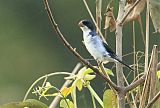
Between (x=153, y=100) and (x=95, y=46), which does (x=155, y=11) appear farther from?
(x=95, y=46)

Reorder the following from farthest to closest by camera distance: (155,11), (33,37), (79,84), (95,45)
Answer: (33,37) < (95,45) < (79,84) < (155,11)

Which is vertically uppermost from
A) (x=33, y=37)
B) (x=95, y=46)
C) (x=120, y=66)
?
(x=120, y=66)

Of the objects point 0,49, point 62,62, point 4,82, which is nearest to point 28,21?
point 0,49

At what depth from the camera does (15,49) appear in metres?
14.1

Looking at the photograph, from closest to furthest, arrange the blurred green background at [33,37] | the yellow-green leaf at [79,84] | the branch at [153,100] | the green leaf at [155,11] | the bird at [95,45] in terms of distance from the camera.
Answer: the branch at [153,100], the green leaf at [155,11], the yellow-green leaf at [79,84], the bird at [95,45], the blurred green background at [33,37]

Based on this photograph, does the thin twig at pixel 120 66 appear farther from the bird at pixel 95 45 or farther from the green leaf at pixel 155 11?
the bird at pixel 95 45

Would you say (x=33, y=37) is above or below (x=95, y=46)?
below

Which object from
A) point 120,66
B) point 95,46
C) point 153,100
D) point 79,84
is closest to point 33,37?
point 95,46

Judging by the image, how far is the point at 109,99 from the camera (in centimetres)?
164

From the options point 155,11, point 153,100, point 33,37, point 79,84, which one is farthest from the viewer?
point 33,37

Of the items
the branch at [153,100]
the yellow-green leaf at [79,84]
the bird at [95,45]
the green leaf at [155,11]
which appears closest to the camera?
the branch at [153,100]

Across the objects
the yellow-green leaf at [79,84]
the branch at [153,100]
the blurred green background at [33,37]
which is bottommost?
the blurred green background at [33,37]

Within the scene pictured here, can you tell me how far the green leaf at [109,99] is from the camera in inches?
64.6

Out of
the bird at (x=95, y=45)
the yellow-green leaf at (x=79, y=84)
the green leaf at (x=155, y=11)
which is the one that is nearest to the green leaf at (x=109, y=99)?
the yellow-green leaf at (x=79, y=84)
